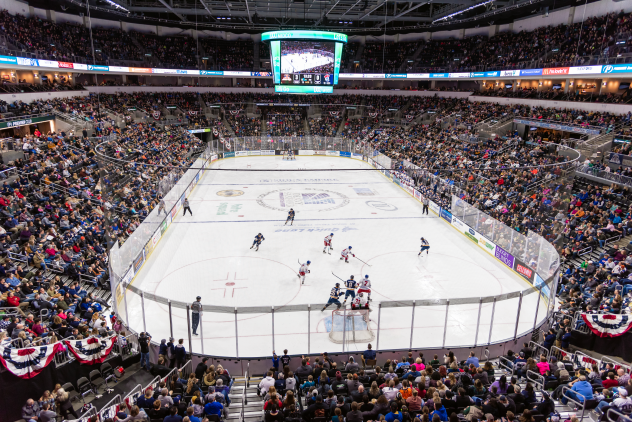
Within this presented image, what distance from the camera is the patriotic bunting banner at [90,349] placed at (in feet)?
28.7

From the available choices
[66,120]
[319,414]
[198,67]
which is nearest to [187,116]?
[198,67]

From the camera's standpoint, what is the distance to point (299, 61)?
117 feet

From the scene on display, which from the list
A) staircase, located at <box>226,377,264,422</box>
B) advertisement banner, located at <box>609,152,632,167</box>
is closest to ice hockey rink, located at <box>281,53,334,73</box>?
advertisement banner, located at <box>609,152,632,167</box>

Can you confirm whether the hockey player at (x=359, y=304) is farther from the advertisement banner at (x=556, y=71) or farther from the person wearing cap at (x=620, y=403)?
the advertisement banner at (x=556, y=71)

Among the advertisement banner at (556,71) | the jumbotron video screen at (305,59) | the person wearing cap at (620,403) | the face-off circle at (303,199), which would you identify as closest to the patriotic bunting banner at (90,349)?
the person wearing cap at (620,403)

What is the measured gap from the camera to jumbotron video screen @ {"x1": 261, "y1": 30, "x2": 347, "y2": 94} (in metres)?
34.6

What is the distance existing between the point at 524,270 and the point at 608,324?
18.2ft

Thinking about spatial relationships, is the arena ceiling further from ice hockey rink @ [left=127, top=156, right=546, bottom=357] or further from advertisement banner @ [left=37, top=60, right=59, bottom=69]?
ice hockey rink @ [left=127, top=156, right=546, bottom=357]

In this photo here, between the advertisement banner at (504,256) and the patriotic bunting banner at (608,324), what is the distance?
20.9ft

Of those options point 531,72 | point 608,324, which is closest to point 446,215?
point 608,324

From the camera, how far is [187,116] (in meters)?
45.5

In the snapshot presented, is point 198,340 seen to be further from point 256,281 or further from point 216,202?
point 216,202

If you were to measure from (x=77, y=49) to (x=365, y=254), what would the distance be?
117ft

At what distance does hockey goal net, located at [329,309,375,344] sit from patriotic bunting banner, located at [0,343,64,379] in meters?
6.40
